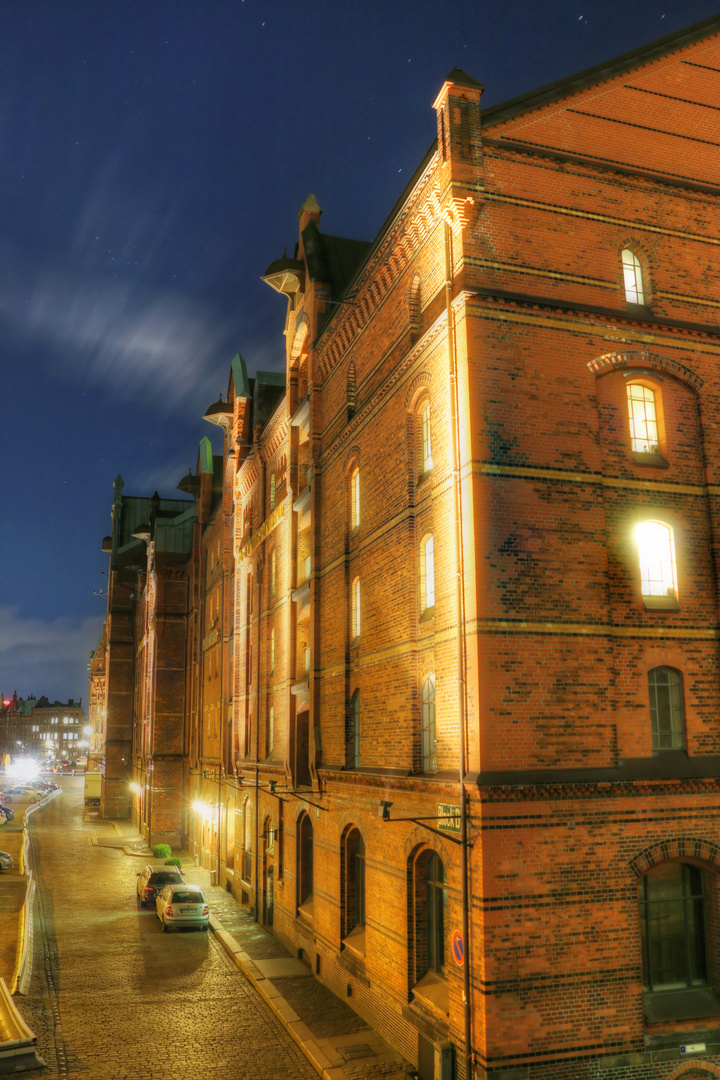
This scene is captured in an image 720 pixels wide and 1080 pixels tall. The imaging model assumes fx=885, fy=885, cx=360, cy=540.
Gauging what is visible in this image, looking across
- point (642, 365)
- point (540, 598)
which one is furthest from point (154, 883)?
point (642, 365)

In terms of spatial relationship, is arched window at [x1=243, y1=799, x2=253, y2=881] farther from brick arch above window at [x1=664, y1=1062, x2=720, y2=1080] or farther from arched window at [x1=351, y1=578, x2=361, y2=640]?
brick arch above window at [x1=664, y1=1062, x2=720, y2=1080]

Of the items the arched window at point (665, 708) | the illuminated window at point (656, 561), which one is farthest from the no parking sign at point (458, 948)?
the illuminated window at point (656, 561)

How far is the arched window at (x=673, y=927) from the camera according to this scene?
13.7 m

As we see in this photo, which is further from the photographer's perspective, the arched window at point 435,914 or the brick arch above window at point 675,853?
the arched window at point 435,914

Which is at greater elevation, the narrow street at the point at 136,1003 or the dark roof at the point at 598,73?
the dark roof at the point at 598,73

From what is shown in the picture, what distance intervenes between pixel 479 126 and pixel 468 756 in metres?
10.6

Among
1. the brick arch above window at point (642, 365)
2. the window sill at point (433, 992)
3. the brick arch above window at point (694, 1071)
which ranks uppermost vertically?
the brick arch above window at point (642, 365)

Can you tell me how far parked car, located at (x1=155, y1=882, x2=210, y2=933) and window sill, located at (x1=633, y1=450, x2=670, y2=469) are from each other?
19.4 metres

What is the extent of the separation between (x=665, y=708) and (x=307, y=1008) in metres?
10.3

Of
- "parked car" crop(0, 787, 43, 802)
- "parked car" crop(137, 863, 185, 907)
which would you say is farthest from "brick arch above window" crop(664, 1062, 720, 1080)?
"parked car" crop(0, 787, 43, 802)

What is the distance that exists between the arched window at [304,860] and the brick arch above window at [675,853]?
11.3 meters

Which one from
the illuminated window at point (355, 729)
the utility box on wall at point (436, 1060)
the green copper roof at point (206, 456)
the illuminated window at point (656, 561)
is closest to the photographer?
the utility box on wall at point (436, 1060)

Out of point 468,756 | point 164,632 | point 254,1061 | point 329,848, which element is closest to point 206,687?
point 164,632

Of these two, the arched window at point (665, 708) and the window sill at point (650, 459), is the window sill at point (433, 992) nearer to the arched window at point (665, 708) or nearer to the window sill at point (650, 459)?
the arched window at point (665, 708)
